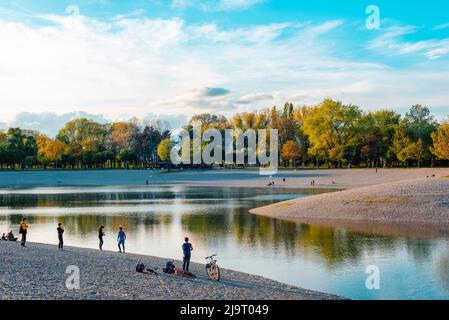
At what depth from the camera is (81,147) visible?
559 ft

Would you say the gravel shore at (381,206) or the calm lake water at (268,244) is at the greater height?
the gravel shore at (381,206)

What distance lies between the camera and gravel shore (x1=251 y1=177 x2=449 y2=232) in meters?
44.6

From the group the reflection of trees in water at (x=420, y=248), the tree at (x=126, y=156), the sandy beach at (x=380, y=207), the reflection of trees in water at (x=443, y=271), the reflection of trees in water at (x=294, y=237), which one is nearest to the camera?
the reflection of trees in water at (x=443, y=271)

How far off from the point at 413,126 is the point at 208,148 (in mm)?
59974

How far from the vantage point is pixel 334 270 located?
26.4 meters

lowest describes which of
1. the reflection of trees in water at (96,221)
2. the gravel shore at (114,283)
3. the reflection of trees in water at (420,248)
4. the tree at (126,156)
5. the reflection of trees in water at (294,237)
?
the reflection of trees in water at (96,221)

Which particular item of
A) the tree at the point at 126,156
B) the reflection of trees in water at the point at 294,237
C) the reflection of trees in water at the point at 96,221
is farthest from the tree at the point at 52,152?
the reflection of trees in water at the point at 294,237

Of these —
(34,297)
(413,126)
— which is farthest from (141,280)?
(413,126)

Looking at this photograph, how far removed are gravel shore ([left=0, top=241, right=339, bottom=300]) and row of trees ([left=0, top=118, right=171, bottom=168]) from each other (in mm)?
137657

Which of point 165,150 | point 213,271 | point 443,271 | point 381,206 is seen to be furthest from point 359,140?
point 213,271

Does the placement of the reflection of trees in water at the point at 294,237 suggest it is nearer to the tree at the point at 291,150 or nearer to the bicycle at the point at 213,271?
the bicycle at the point at 213,271

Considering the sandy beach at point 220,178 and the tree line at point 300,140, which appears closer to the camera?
the sandy beach at point 220,178

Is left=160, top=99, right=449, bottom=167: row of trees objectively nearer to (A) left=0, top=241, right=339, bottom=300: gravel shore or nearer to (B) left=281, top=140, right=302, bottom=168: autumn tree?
(B) left=281, top=140, right=302, bottom=168: autumn tree

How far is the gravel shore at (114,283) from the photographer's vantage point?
62.6 ft
